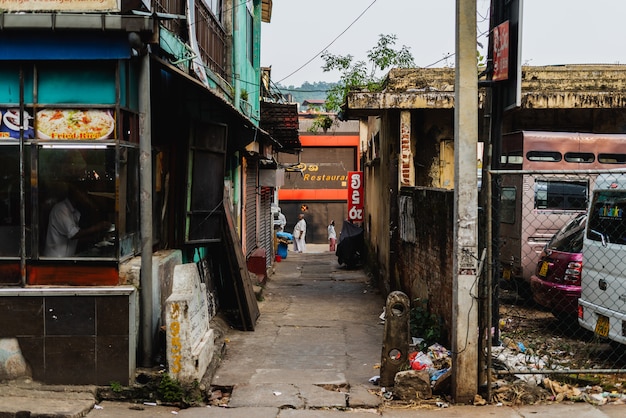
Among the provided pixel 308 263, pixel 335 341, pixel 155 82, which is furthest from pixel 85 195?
pixel 308 263

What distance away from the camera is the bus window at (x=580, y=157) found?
43.7 ft

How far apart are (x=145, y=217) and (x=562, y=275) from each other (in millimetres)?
5765

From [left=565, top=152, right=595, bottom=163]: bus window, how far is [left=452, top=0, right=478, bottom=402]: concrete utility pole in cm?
715

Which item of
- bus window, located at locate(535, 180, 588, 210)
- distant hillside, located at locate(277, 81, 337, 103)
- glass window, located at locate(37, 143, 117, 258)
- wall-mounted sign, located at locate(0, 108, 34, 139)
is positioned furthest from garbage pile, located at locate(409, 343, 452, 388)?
distant hillside, located at locate(277, 81, 337, 103)

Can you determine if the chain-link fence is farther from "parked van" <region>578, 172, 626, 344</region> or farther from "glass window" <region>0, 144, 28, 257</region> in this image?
"glass window" <region>0, 144, 28, 257</region>

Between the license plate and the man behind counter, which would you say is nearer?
the man behind counter

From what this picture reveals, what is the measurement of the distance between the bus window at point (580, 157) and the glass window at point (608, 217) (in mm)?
4901

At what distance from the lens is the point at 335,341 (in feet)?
33.9

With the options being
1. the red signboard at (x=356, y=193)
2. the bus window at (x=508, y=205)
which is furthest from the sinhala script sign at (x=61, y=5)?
the red signboard at (x=356, y=193)

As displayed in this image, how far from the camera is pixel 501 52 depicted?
803 centimetres

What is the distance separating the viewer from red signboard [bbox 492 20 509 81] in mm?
7860

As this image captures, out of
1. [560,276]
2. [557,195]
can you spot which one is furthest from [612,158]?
[560,276]

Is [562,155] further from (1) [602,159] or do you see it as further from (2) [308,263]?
(2) [308,263]

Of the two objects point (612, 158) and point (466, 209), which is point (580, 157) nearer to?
point (612, 158)
